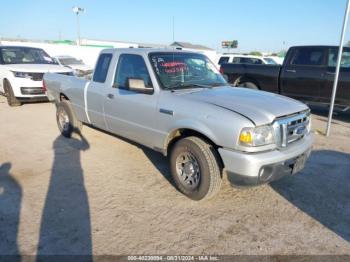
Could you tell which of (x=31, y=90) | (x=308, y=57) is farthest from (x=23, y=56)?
(x=308, y=57)

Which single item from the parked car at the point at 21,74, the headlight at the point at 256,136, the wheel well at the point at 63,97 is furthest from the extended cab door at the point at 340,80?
the parked car at the point at 21,74

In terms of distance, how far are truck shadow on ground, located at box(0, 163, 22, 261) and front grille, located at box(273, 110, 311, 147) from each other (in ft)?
9.24

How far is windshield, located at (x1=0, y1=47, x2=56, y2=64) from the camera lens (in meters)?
9.72

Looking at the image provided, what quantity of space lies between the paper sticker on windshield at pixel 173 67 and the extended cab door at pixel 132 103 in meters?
0.27

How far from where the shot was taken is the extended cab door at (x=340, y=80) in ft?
24.9

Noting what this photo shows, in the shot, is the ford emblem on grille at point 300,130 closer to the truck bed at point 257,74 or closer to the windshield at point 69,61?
the truck bed at point 257,74

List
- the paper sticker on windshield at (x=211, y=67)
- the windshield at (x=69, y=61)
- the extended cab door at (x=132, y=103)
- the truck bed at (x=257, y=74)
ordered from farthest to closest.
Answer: the windshield at (x=69, y=61)
the truck bed at (x=257, y=74)
the paper sticker on windshield at (x=211, y=67)
the extended cab door at (x=132, y=103)

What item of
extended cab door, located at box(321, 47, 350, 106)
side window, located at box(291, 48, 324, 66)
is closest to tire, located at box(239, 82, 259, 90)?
side window, located at box(291, 48, 324, 66)

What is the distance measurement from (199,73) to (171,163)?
4.99 ft

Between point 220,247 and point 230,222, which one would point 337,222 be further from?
point 220,247

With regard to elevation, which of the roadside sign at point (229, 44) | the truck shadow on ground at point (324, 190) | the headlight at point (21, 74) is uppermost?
the roadside sign at point (229, 44)

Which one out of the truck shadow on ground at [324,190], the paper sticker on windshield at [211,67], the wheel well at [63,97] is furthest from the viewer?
the wheel well at [63,97]

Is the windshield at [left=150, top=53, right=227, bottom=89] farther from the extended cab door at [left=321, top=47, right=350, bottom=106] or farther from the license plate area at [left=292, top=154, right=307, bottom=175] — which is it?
the extended cab door at [left=321, top=47, right=350, bottom=106]

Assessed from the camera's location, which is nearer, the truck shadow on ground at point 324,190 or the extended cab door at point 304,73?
the truck shadow on ground at point 324,190
